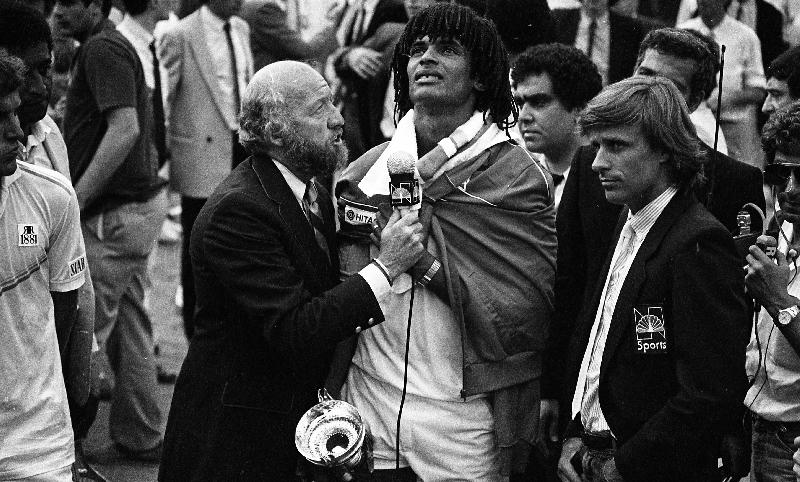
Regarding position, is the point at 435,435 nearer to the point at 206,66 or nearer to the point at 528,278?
the point at 528,278

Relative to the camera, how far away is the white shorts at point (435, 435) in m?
4.72

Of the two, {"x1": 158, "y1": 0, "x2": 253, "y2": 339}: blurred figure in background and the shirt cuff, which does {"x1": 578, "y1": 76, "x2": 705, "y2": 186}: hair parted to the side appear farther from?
{"x1": 158, "y1": 0, "x2": 253, "y2": 339}: blurred figure in background

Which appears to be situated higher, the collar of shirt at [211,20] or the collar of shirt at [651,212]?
the collar of shirt at [651,212]

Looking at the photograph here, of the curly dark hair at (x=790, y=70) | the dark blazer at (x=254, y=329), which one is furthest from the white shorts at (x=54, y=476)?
the curly dark hair at (x=790, y=70)

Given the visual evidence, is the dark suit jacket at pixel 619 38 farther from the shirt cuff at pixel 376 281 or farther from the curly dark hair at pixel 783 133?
the shirt cuff at pixel 376 281

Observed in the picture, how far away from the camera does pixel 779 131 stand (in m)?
4.55

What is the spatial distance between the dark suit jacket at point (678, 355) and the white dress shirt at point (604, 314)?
0.19 feet

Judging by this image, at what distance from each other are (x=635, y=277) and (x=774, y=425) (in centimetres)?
72

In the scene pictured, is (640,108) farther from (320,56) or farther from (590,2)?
(320,56)

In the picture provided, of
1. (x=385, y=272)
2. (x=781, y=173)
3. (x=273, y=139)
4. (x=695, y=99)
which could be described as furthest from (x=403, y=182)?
(x=695, y=99)

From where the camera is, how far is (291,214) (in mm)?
4656

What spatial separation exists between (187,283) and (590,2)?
325cm

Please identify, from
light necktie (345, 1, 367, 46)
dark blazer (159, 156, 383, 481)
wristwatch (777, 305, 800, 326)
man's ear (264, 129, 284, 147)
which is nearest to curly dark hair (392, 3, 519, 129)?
man's ear (264, 129, 284, 147)

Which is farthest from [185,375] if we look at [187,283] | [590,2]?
[590,2]
